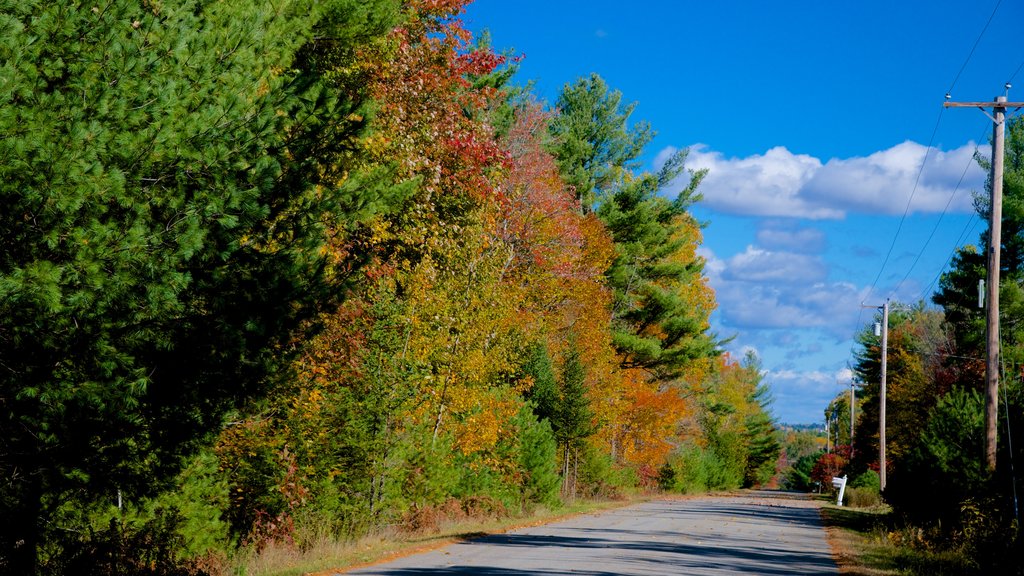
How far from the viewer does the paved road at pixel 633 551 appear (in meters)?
14.7

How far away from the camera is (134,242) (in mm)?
9828

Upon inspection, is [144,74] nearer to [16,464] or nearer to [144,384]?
[144,384]

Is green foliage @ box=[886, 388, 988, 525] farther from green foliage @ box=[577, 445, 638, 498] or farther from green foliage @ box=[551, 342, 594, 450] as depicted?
green foliage @ box=[577, 445, 638, 498]

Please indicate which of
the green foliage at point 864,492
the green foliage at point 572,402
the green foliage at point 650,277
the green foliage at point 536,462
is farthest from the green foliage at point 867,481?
the green foliage at point 536,462

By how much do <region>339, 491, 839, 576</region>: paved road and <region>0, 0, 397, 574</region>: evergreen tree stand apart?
424 centimetres

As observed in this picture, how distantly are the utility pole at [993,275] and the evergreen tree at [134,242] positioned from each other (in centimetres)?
1567

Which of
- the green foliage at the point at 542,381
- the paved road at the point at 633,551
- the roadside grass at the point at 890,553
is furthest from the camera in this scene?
the green foliage at the point at 542,381

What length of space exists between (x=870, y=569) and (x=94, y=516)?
38.8ft

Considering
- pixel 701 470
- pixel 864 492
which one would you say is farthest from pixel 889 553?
pixel 701 470

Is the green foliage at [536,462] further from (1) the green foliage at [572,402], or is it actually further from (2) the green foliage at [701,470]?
(2) the green foliage at [701,470]

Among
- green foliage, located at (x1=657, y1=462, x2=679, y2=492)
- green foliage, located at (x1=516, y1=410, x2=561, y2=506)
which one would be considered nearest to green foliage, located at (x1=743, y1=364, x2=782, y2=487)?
green foliage, located at (x1=657, y1=462, x2=679, y2=492)

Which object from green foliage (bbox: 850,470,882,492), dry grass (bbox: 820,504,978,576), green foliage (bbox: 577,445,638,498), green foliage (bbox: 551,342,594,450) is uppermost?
green foliage (bbox: 551,342,594,450)

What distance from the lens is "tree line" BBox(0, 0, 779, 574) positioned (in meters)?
9.80

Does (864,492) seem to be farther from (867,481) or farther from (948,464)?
(948,464)
